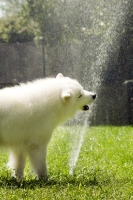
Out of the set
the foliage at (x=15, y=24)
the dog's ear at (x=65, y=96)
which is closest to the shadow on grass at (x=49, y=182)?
the dog's ear at (x=65, y=96)

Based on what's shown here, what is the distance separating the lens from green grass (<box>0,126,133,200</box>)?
444cm

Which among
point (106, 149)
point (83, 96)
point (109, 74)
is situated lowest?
point (109, 74)

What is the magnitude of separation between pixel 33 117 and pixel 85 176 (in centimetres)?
89

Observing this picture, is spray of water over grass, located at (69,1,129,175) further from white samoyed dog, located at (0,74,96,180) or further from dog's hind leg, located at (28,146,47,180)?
dog's hind leg, located at (28,146,47,180)

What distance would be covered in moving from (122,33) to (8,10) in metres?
7.77

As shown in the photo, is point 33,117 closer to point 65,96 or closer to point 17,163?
point 65,96

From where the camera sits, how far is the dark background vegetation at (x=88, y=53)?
12812 mm

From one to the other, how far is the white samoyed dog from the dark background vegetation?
659 centimetres

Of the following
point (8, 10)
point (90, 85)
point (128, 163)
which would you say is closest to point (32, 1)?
point (8, 10)

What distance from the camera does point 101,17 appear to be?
12.6 m

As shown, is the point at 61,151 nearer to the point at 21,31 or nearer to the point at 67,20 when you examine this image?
the point at 67,20

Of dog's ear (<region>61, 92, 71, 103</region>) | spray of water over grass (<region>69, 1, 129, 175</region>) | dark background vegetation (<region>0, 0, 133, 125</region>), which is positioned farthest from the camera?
dark background vegetation (<region>0, 0, 133, 125</region>)

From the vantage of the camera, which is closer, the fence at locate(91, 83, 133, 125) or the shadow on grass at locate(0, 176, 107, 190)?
the shadow on grass at locate(0, 176, 107, 190)

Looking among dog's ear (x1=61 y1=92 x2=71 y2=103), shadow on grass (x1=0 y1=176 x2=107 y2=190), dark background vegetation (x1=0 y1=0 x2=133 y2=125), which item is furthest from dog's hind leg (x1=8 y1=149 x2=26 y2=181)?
dark background vegetation (x1=0 y1=0 x2=133 y2=125)
